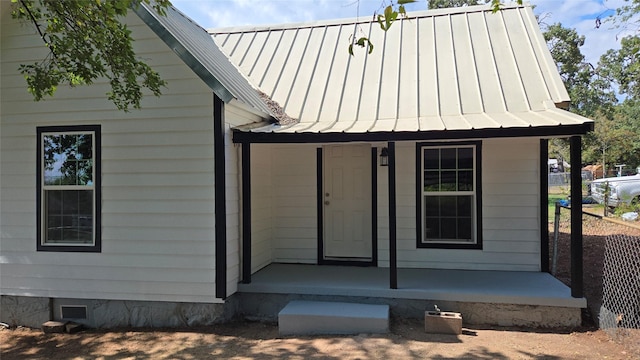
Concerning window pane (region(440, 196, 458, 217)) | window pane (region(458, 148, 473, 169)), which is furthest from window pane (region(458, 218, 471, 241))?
window pane (region(458, 148, 473, 169))

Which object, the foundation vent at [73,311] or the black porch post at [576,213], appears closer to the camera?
the black porch post at [576,213]

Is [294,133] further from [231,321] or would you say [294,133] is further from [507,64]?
[507,64]

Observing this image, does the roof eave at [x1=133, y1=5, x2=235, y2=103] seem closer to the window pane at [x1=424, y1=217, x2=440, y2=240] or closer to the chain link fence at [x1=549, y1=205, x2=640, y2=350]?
the window pane at [x1=424, y1=217, x2=440, y2=240]

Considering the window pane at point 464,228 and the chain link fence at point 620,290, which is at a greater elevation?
the window pane at point 464,228

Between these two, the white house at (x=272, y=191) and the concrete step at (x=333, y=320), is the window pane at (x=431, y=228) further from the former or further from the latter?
the concrete step at (x=333, y=320)

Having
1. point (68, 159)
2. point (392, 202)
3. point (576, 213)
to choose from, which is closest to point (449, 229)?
point (392, 202)

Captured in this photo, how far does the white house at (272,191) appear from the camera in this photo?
5.72m

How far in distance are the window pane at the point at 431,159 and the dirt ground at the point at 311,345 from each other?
8.55 feet

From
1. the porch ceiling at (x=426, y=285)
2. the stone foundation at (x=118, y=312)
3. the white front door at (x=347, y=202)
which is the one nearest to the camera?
the porch ceiling at (x=426, y=285)

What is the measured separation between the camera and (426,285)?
6.07 m

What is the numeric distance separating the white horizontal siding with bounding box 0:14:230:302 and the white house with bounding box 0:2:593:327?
20mm

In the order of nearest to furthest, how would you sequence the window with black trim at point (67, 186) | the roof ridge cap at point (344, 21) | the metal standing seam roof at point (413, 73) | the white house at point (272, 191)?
the white house at point (272, 191) < the window with black trim at point (67, 186) < the metal standing seam roof at point (413, 73) < the roof ridge cap at point (344, 21)

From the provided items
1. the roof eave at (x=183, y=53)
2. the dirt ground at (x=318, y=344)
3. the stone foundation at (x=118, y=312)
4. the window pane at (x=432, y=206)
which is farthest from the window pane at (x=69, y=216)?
the window pane at (x=432, y=206)

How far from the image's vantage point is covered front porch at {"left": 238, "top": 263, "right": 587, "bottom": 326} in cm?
552
